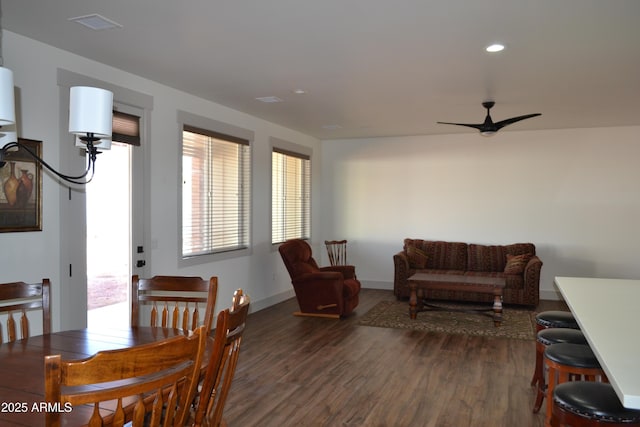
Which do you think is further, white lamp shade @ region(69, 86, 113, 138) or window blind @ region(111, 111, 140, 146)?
window blind @ region(111, 111, 140, 146)

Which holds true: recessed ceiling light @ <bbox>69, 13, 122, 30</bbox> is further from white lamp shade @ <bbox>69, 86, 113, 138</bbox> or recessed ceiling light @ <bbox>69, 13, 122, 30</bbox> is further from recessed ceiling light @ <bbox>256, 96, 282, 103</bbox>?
recessed ceiling light @ <bbox>256, 96, 282, 103</bbox>

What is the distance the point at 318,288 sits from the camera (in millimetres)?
6199

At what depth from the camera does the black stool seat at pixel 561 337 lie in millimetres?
2930

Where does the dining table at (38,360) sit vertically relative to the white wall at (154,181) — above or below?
below

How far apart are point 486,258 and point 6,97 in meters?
7.04

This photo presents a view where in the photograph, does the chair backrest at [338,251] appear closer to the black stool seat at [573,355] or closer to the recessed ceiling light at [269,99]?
the recessed ceiling light at [269,99]

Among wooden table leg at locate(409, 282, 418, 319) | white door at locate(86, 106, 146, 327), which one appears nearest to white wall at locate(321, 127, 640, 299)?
wooden table leg at locate(409, 282, 418, 319)

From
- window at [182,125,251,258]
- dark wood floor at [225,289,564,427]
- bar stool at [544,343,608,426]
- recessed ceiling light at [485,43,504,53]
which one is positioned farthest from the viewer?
window at [182,125,251,258]

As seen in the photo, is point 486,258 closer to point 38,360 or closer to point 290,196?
point 290,196

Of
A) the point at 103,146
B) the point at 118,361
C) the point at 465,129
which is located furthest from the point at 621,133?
the point at 118,361

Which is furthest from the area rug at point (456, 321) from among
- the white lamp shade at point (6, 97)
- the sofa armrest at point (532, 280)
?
the white lamp shade at point (6, 97)

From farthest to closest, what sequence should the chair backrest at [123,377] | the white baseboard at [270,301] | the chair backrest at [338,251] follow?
1. the chair backrest at [338,251]
2. the white baseboard at [270,301]
3. the chair backrest at [123,377]

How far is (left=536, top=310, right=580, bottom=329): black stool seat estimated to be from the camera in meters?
3.36

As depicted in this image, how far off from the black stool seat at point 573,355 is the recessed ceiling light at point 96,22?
3.41 meters
